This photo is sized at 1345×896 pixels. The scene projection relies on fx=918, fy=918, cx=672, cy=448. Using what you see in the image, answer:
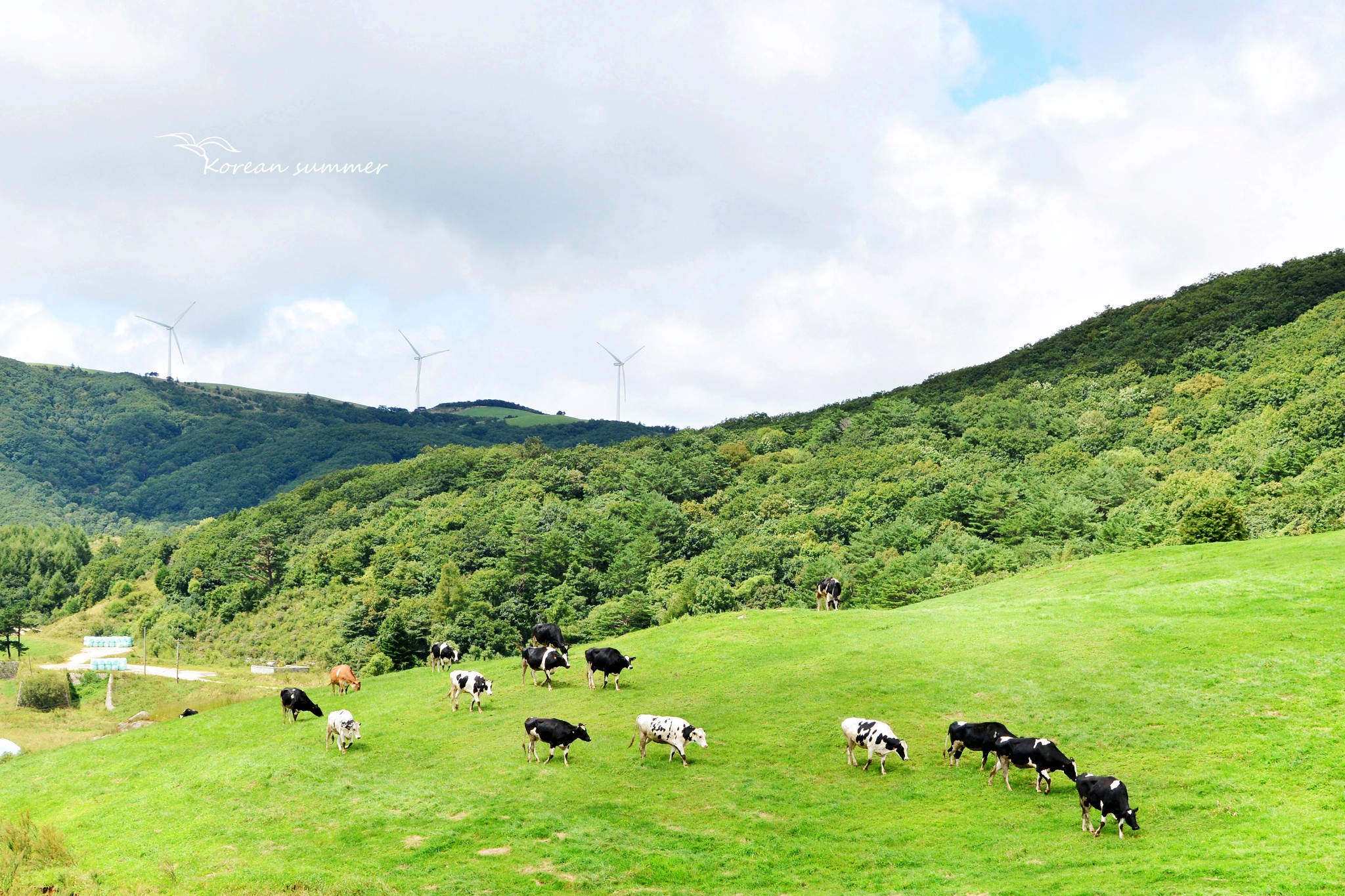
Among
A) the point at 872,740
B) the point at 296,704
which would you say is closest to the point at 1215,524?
the point at 872,740

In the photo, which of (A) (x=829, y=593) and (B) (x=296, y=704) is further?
(A) (x=829, y=593)

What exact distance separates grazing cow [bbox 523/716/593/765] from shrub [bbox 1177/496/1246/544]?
122 feet

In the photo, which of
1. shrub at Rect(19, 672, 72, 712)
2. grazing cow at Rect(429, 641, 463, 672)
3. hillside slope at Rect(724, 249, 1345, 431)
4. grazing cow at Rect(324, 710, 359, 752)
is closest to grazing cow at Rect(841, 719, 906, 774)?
grazing cow at Rect(324, 710, 359, 752)

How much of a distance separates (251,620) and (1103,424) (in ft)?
349

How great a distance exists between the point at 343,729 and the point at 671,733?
1004 cm

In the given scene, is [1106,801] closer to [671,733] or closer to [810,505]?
[671,733]

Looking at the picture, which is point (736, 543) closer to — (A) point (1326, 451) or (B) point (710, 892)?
(A) point (1326, 451)

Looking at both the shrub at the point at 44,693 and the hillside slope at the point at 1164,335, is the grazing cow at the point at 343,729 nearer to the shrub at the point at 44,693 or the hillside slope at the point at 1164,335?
the shrub at the point at 44,693

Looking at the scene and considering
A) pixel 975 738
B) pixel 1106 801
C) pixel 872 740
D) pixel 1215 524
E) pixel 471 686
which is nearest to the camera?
pixel 1106 801

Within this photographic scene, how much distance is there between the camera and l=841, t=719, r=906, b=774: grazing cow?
2302 centimetres

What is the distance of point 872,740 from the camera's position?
2316 cm

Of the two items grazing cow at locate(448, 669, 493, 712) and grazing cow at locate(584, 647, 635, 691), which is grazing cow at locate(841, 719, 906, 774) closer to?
grazing cow at locate(584, 647, 635, 691)

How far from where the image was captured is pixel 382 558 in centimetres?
11238

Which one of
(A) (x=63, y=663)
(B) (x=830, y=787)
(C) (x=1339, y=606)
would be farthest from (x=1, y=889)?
(A) (x=63, y=663)
